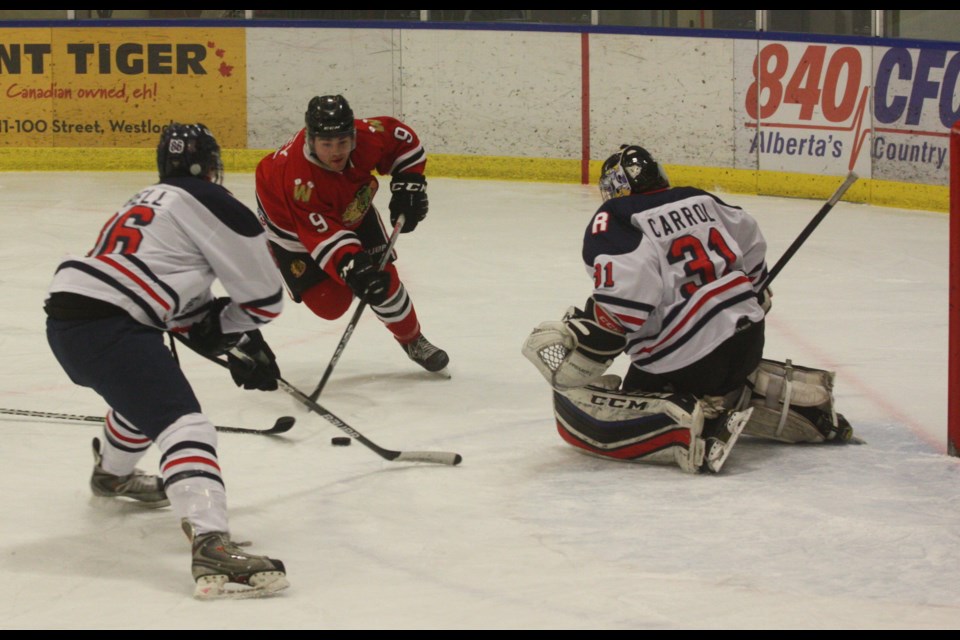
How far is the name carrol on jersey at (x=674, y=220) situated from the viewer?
134 inches

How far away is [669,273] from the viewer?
11.2 feet

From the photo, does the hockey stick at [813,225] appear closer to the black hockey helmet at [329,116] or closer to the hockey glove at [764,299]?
the hockey glove at [764,299]

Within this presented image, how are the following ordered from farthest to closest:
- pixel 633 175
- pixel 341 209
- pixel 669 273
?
pixel 341 209 → pixel 633 175 → pixel 669 273

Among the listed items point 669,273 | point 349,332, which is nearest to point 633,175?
point 669,273

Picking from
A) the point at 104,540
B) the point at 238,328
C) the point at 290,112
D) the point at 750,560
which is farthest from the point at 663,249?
the point at 290,112

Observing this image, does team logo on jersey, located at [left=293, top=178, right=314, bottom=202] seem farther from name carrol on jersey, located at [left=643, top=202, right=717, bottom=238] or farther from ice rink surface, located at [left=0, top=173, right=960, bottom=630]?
name carrol on jersey, located at [left=643, top=202, right=717, bottom=238]

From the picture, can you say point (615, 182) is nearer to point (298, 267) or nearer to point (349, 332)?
point (349, 332)

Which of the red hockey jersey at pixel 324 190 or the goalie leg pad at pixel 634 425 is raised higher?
the red hockey jersey at pixel 324 190

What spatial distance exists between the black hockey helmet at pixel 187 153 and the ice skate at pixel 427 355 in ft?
5.58

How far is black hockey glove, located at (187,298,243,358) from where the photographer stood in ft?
10.1

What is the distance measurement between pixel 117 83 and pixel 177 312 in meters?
6.53

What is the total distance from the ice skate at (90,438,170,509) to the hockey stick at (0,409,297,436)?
63cm

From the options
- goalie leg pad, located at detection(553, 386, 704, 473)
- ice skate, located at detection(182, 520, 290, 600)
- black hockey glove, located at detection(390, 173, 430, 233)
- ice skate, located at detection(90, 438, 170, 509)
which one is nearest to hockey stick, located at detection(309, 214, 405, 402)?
black hockey glove, located at detection(390, 173, 430, 233)

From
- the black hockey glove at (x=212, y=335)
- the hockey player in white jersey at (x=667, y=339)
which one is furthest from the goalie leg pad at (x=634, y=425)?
the black hockey glove at (x=212, y=335)
